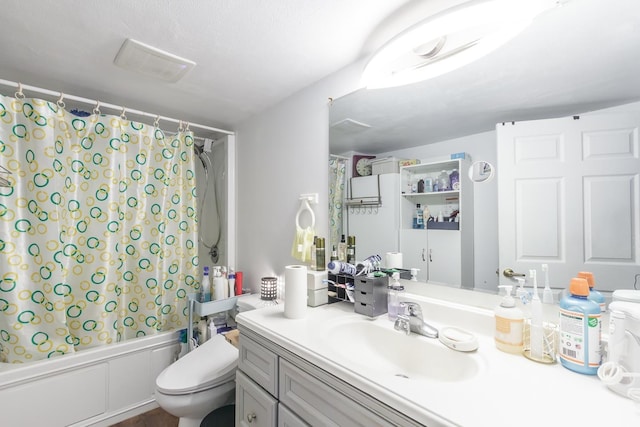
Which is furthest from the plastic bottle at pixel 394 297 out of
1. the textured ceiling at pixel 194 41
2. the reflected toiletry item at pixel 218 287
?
the reflected toiletry item at pixel 218 287

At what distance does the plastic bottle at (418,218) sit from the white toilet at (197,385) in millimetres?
1205

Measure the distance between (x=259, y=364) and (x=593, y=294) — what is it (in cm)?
117

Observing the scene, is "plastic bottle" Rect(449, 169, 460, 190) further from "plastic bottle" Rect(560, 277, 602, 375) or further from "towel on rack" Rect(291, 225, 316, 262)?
"towel on rack" Rect(291, 225, 316, 262)

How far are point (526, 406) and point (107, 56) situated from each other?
2.17 m

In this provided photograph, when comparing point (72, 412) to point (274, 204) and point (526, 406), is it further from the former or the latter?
point (526, 406)

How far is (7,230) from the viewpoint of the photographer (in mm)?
1503

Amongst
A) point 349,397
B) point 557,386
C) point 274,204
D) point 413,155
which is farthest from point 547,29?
point 274,204

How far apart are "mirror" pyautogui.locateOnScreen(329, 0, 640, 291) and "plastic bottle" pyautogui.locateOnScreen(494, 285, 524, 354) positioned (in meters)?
0.17

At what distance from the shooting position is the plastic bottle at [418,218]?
1.30 meters

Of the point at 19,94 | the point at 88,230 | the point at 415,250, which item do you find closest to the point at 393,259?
the point at 415,250

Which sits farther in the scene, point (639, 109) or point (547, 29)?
point (547, 29)

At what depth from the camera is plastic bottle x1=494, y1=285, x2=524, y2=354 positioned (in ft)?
2.90

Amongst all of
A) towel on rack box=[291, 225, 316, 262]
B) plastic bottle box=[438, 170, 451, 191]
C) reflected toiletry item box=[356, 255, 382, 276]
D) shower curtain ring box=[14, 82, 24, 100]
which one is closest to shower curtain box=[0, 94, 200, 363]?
shower curtain ring box=[14, 82, 24, 100]

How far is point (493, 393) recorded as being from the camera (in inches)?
27.1
